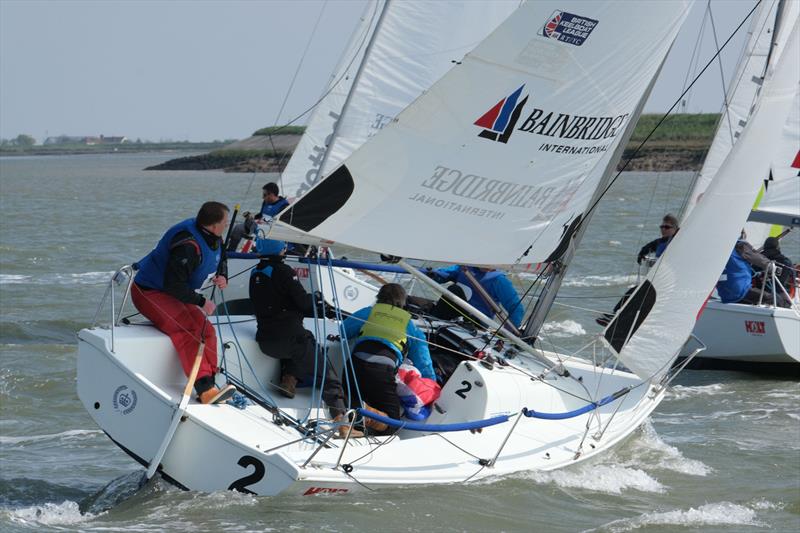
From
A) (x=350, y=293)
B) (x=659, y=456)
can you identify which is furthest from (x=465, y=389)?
(x=350, y=293)

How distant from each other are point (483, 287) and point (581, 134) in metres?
1.88

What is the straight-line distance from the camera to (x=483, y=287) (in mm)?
9156

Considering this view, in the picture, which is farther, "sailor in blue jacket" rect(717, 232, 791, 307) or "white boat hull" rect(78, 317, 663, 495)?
"sailor in blue jacket" rect(717, 232, 791, 307)

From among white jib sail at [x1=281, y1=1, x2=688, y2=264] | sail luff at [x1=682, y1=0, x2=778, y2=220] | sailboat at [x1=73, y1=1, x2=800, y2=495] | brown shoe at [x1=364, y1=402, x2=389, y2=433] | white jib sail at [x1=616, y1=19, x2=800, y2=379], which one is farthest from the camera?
sail luff at [x1=682, y1=0, x2=778, y2=220]

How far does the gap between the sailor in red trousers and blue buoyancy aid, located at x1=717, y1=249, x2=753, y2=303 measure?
7139 millimetres

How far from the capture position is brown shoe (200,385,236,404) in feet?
22.0

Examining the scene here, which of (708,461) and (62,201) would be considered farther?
(62,201)

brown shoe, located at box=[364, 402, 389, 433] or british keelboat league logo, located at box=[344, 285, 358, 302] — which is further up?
british keelboat league logo, located at box=[344, 285, 358, 302]

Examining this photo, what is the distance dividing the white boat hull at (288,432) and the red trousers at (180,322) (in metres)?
0.10

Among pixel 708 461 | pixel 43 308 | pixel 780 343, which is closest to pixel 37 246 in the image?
pixel 43 308

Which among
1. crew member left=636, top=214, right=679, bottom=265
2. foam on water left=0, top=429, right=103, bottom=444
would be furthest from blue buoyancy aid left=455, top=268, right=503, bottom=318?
foam on water left=0, top=429, right=103, bottom=444

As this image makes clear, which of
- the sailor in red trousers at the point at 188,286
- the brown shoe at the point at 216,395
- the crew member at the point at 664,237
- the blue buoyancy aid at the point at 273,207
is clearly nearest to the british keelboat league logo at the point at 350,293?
the blue buoyancy aid at the point at 273,207

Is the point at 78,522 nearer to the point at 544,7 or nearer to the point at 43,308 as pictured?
the point at 544,7

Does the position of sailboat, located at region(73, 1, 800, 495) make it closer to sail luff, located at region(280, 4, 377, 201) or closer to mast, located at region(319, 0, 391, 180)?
mast, located at region(319, 0, 391, 180)
